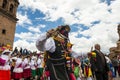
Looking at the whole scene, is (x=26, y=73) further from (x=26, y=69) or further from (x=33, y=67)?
(x=33, y=67)

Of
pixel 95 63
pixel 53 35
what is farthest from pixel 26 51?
pixel 53 35

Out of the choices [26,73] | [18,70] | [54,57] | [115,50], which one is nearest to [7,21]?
[115,50]

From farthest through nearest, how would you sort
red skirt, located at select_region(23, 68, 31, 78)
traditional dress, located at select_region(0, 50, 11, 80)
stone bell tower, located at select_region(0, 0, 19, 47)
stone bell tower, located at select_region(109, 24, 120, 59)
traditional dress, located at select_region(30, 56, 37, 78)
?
stone bell tower, located at select_region(0, 0, 19, 47) → stone bell tower, located at select_region(109, 24, 120, 59) → traditional dress, located at select_region(30, 56, 37, 78) → red skirt, located at select_region(23, 68, 31, 78) → traditional dress, located at select_region(0, 50, 11, 80)

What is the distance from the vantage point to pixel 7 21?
120 ft

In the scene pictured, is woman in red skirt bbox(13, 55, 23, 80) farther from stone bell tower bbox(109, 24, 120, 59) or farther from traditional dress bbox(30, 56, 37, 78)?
stone bell tower bbox(109, 24, 120, 59)

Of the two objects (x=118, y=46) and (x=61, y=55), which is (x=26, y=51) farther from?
(x=61, y=55)

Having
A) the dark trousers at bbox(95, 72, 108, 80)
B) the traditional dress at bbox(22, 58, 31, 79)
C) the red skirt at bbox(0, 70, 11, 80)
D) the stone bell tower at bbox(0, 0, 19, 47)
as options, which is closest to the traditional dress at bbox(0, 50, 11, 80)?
the red skirt at bbox(0, 70, 11, 80)

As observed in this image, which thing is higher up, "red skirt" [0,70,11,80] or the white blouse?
the white blouse

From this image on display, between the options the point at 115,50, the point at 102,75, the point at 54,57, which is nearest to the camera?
the point at 54,57

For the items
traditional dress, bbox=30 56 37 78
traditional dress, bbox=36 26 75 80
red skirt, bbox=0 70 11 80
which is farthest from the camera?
traditional dress, bbox=30 56 37 78

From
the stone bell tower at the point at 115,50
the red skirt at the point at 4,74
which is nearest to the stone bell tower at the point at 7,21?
the stone bell tower at the point at 115,50

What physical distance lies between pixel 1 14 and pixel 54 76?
106 feet

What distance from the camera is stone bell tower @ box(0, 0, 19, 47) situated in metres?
35.6

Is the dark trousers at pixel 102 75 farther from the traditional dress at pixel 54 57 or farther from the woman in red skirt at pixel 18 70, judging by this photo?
the woman in red skirt at pixel 18 70
